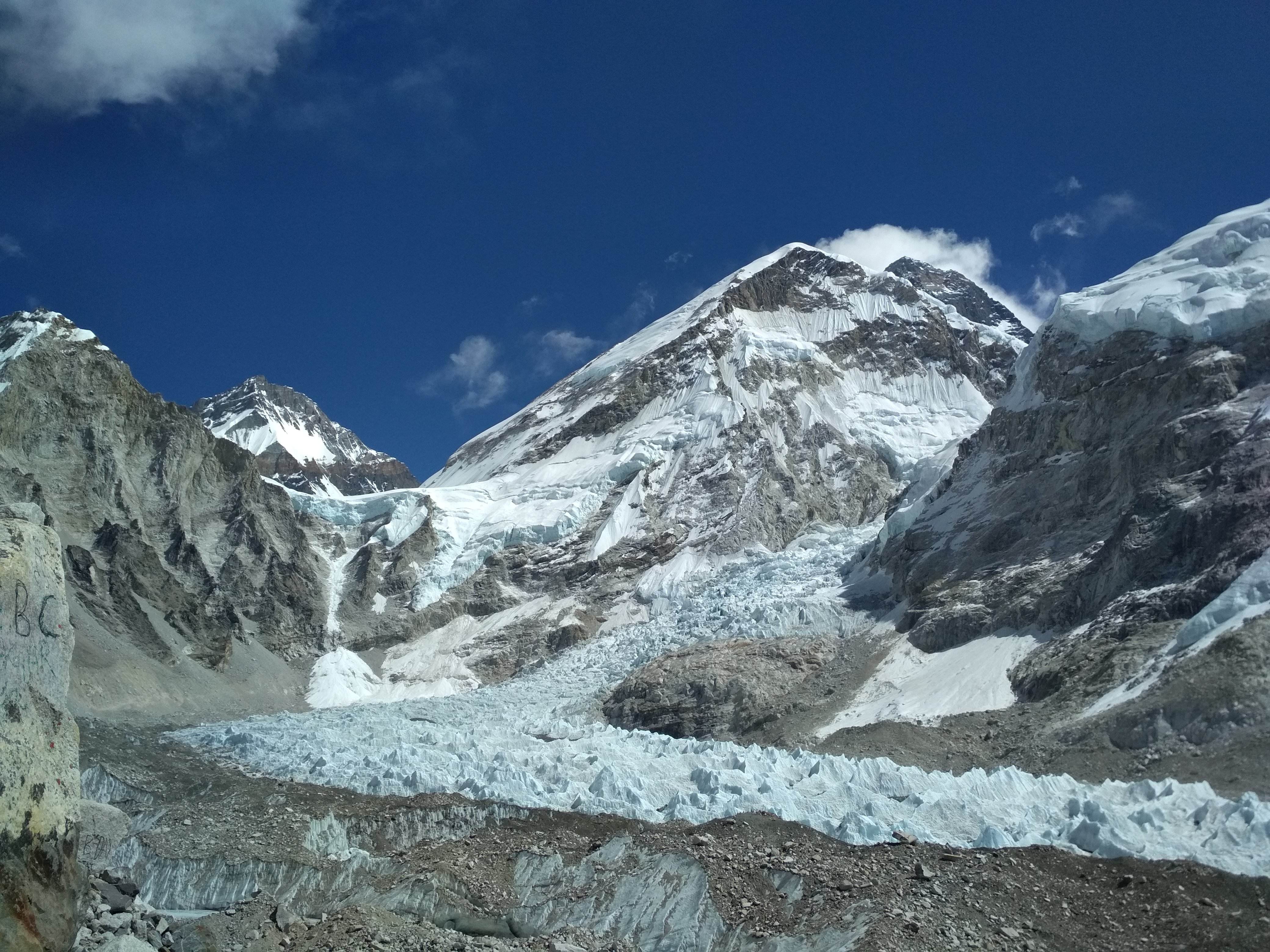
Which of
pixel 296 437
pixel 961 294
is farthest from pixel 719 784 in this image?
pixel 296 437

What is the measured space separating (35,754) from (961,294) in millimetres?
158165

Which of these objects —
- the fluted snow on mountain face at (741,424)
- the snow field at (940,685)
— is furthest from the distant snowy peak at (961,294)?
the snow field at (940,685)

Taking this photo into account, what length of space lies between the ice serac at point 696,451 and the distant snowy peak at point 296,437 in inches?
1438

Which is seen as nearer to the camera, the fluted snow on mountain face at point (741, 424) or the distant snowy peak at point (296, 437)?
the fluted snow on mountain face at point (741, 424)

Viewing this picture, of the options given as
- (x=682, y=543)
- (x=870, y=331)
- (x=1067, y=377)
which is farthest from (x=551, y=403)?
(x=1067, y=377)

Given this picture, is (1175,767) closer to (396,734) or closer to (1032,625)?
(1032,625)

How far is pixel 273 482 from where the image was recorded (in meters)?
86.6

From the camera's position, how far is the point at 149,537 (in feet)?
210

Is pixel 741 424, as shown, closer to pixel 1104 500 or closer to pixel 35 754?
pixel 1104 500

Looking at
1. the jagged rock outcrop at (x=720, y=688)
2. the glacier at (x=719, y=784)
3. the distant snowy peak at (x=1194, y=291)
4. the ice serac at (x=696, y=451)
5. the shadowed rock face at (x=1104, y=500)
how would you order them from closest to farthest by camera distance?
the glacier at (x=719, y=784)
the shadowed rock face at (x=1104, y=500)
the jagged rock outcrop at (x=720, y=688)
the distant snowy peak at (x=1194, y=291)
the ice serac at (x=696, y=451)

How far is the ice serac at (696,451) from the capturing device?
74812 mm

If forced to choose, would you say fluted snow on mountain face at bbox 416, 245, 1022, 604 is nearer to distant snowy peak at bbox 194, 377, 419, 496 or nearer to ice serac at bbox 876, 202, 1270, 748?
ice serac at bbox 876, 202, 1270, 748

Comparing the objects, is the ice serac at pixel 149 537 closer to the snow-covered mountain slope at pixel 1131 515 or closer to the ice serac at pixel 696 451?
the ice serac at pixel 696 451

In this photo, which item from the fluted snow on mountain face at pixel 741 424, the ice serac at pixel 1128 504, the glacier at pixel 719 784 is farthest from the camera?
the fluted snow on mountain face at pixel 741 424
